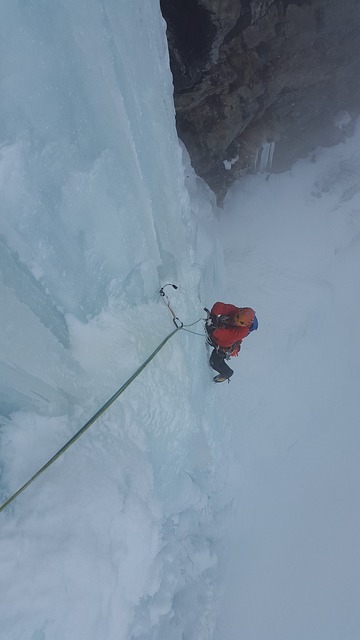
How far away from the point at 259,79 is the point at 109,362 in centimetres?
397

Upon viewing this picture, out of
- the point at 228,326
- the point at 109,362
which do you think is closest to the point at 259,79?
the point at 228,326

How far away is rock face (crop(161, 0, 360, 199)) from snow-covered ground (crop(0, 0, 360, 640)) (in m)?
0.73

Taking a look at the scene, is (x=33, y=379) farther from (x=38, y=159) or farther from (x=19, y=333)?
(x=38, y=159)

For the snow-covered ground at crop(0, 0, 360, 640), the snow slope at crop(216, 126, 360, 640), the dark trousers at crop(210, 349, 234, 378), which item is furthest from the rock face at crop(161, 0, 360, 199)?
the dark trousers at crop(210, 349, 234, 378)

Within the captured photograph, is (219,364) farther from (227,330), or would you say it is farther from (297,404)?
(297,404)

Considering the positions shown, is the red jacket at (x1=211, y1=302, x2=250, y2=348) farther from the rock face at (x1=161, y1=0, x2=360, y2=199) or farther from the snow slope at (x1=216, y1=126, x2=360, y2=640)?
the rock face at (x1=161, y1=0, x2=360, y2=199)

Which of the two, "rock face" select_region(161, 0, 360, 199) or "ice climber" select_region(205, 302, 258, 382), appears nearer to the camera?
"ice climber" select_region(205, 302, 258, 382)

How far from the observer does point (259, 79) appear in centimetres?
530

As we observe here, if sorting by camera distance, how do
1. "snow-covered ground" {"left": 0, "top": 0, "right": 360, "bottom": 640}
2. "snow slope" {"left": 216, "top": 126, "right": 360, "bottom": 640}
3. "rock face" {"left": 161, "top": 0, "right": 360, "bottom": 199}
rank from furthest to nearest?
"snow slope" {"left": 216, "top": 126, "right": 360, "bottom": 640}
"rock face" {"left": 161, "top": 0, "right": 360, "bottom": 199}
"snow-covered ground" {"left": 0, "top": 0, "right": 360, "bottom": 640}

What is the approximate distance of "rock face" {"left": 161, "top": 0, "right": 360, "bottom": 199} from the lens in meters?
4.47

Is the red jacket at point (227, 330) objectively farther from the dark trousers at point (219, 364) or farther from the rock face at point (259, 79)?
the rock face at point (259, 79)

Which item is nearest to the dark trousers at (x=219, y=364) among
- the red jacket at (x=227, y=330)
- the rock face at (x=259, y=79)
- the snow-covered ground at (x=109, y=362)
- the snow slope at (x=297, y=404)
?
the snow-covered ground at (x=109, y=362)

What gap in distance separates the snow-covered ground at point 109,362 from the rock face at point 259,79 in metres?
0.73

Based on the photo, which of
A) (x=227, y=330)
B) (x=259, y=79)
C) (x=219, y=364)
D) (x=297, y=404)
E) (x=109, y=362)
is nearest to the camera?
(x=109, y=362)
